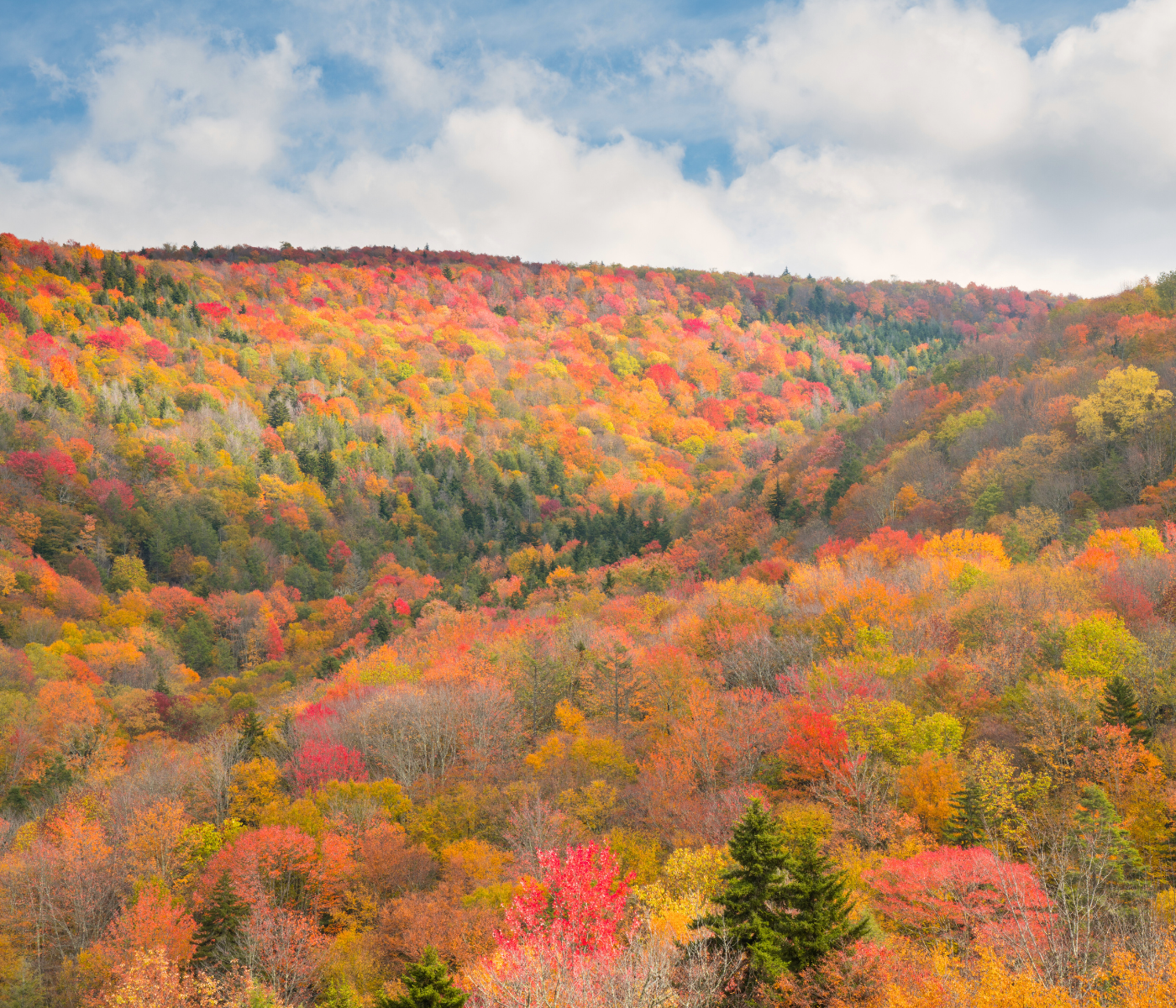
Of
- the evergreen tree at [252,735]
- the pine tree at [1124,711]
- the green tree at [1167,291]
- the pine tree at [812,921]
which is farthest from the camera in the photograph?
the green tree at [1167,291]

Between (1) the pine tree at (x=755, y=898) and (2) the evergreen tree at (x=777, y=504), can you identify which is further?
(2) the evergreen tree at (x=777, y=504)

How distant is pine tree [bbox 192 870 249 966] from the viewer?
36.8 meters

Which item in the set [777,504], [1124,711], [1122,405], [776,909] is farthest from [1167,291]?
[776,909]

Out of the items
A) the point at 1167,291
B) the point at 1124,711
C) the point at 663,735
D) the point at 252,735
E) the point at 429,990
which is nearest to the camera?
the point at 429,990

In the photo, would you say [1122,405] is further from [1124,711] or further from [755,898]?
[755,898]

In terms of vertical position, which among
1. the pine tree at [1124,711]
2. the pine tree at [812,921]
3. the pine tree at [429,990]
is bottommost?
the pine tree at [429,990]

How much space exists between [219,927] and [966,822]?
3563cm

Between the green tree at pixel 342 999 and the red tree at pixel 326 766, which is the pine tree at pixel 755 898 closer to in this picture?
the green tree at pixel 342 999

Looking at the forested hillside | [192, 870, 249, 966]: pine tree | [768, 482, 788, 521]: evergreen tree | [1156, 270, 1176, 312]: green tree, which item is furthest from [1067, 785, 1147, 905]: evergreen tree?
[1156, 270, 1176, 312]: green tree

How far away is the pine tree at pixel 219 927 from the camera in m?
36.8

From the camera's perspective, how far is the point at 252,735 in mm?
59094

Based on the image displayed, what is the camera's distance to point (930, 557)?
66938 mm

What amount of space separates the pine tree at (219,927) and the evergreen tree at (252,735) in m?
21.0

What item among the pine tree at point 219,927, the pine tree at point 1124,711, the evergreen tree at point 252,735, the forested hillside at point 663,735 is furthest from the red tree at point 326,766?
the pine tree at point 1124,711
